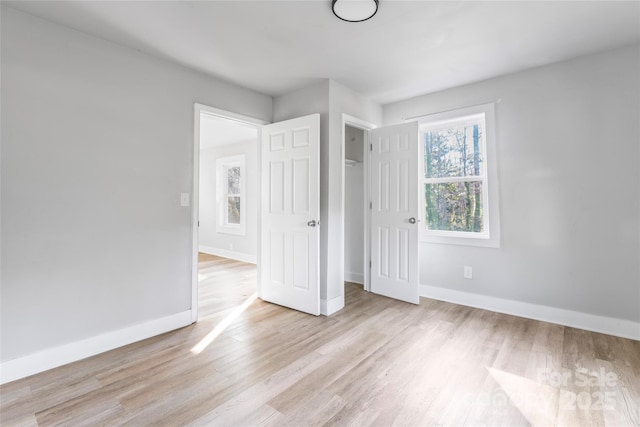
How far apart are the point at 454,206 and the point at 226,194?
479 centimetres

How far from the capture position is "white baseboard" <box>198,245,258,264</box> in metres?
5.91

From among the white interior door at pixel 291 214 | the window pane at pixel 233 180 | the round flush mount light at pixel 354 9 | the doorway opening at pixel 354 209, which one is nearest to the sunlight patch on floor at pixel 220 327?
the white interior door at pixel 291 214

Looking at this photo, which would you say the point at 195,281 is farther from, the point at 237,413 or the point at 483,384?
the point at 483,384

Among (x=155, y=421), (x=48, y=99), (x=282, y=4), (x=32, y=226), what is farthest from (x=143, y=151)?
(x=155, y=421)

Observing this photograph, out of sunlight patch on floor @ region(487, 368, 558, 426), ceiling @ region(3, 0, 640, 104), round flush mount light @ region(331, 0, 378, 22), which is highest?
ceiling @ region(3, 0, 640, 104)

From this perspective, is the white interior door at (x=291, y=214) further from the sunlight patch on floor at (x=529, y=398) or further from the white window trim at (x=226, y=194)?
the white window trim at (x=226, y=194)

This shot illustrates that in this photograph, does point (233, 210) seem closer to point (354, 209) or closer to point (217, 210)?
point (217, 210)

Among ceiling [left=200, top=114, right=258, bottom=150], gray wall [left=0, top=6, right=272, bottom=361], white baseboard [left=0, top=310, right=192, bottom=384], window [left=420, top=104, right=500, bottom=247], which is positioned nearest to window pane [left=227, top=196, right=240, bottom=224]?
ceiling [left=200, top=114, right=258, bottom=150]

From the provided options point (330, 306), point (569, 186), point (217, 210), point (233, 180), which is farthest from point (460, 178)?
point (217, 210)

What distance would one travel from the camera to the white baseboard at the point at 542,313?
2541 mm

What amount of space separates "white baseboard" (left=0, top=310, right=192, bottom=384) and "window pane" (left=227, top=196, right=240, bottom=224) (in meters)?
3.65

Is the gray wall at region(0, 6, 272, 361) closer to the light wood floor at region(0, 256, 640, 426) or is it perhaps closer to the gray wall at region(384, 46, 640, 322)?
the light wood floor at region(0, 256, 640, 426)

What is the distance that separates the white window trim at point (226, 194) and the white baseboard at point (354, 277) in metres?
2.58

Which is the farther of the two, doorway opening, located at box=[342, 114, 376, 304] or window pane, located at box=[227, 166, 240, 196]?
window pane, located at box=[227, 166, 240, 196]
